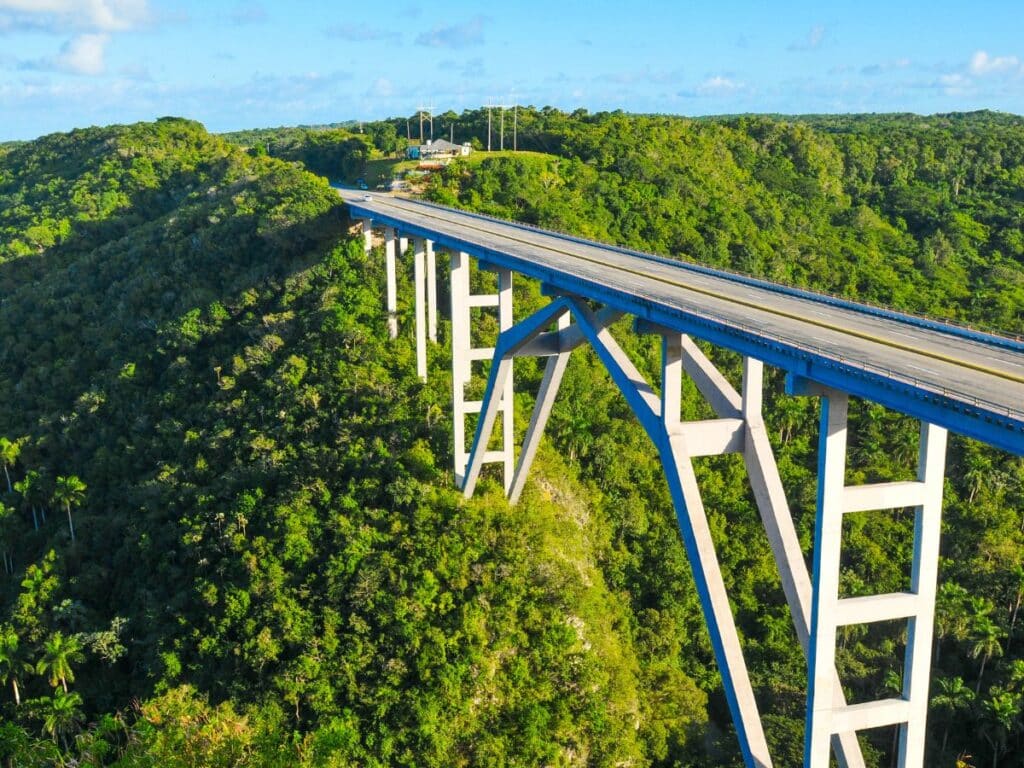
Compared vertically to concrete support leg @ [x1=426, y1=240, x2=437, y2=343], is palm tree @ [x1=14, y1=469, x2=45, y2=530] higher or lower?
lower

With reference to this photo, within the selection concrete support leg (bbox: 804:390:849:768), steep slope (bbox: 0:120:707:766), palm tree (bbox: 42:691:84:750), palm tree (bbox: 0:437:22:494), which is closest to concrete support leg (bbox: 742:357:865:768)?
concrete support leg (bbox: 804:390:849:768)

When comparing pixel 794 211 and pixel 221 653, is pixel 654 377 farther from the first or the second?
pixel 794 211

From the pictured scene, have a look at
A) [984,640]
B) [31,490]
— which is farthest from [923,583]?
[31,490]

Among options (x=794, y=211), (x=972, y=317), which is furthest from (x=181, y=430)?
(x=794, y=211)

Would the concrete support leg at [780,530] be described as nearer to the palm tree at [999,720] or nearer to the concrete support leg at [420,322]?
the palm tree at [999,720]

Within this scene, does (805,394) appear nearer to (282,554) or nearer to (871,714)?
(871,714)

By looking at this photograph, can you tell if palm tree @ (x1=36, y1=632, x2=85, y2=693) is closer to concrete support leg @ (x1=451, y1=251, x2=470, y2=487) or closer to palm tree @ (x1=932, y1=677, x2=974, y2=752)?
concrete support leg @ (x1=451, y1=251, x2=470, y2=487)
